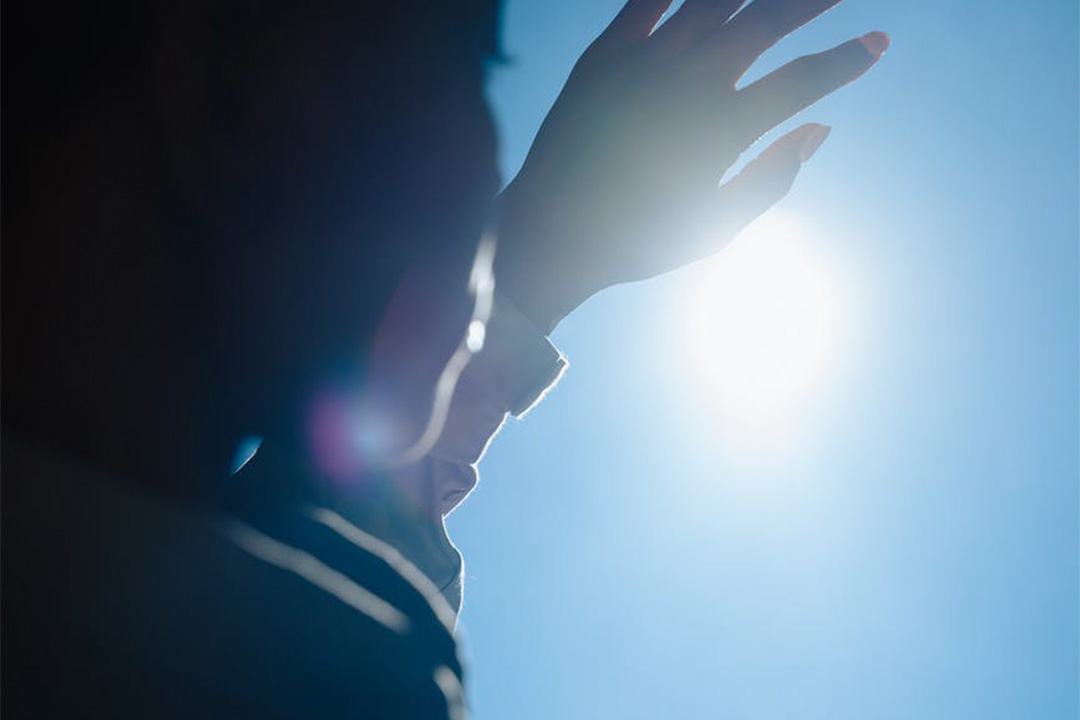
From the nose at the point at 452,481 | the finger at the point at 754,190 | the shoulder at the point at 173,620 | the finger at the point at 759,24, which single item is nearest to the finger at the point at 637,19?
the finger at the point at 759,24

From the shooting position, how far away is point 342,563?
0.39m

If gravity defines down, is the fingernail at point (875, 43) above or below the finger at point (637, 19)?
above

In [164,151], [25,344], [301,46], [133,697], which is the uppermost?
[301,46]

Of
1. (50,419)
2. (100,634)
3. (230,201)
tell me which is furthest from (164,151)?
(100,634)

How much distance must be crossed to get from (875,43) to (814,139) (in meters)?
0.13

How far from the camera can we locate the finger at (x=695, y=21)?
2.74ft

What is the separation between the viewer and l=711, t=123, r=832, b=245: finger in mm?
864

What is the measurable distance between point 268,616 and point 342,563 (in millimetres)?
73

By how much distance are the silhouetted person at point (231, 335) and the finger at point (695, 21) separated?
0.35 m

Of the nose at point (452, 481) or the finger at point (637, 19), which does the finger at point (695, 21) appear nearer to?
the finger at point (637, 19)

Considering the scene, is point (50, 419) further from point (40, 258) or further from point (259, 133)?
point (259, 133)

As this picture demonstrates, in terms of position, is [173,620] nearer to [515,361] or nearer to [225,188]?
[225,188]

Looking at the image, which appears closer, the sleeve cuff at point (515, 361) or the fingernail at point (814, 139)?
the sleeve cuff at point (515, 361)

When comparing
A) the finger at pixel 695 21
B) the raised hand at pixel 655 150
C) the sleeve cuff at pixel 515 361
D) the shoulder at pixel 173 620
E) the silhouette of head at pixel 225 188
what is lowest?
the shoulder at pixel 173 620
